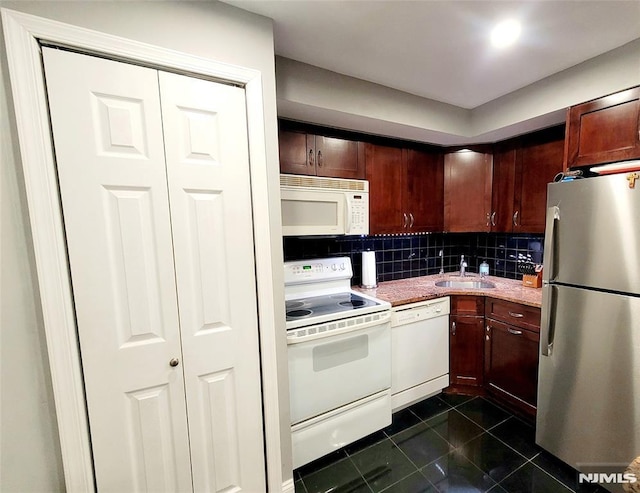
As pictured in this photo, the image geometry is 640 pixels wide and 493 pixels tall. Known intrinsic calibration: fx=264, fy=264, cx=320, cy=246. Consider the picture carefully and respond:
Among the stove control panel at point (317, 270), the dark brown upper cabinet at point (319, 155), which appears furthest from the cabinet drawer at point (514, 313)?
the dark brown upper cabinet at point (319, 155)

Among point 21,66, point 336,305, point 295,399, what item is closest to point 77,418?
point 295,399

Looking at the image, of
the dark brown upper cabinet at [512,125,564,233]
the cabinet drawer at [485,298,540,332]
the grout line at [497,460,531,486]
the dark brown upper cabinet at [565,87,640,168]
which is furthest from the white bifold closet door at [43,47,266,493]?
the dark brown upper cabinet at [512,125,564,233]

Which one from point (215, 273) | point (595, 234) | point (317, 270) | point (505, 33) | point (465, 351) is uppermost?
point (505, 33)

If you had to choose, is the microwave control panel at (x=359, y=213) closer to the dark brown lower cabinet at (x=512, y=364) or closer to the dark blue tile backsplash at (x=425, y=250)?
the dark blue tile backsplash at (x=425, y=250)

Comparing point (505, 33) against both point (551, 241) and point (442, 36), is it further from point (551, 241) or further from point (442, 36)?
point (551, 241)

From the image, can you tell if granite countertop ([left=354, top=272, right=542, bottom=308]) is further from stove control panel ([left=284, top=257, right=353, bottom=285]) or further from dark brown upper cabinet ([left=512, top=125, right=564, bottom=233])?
dark brown upper cabinet ([left=512, top=125, right=564, bottom=233])

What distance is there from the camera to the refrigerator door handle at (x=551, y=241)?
1535 mm

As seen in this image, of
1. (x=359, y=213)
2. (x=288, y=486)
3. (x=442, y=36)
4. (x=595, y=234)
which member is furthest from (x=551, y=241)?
(x=288, y=486)

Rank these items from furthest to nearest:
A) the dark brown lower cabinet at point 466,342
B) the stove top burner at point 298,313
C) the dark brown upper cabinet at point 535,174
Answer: the dark brown lower cabinet at point 466,342, the dark brown upper cabinet at point 535,174, the stove top burner at point 298,313

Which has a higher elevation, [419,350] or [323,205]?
[323,205]

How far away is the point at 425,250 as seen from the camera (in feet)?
9.52

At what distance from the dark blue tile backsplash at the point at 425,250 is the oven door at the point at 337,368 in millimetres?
764

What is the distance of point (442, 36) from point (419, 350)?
6.76 feet

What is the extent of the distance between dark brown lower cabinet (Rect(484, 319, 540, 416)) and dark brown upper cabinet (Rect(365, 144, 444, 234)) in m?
1.05
